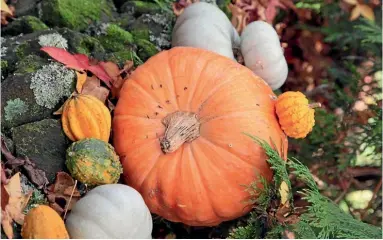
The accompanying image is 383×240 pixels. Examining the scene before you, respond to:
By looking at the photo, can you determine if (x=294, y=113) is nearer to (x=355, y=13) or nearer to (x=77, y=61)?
(x=77, y=61)

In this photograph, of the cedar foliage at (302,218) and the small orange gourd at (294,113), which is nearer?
the cedar foliage at (302,218)

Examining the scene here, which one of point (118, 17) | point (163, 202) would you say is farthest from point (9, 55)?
point (163, 202)

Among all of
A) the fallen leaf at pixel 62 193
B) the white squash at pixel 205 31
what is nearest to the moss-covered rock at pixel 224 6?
the white squash at pixel 205 31

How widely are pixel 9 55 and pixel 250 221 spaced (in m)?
1.08

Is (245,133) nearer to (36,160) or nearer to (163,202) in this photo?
(163,202)

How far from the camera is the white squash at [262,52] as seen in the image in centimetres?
247

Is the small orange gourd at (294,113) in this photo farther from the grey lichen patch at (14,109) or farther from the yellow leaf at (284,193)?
the grey lichen patch at (14,109)

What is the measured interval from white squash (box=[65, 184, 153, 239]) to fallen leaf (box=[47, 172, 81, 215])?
0.09 meters

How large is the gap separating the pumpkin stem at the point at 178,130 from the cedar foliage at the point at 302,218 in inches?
8.6

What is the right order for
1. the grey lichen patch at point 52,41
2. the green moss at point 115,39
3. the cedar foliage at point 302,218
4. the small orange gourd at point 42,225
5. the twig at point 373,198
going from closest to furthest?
the small orange gourd at point 42,225 < the cedar foliage at point 302,218 < the grey lichen patch at point 52,41 < the green moss at point 115,39 < the twig at point 373,198

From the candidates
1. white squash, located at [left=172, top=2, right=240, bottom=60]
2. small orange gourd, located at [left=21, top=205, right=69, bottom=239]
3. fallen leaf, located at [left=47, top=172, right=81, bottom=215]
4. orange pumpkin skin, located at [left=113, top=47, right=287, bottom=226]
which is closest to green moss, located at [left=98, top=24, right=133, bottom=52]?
white squash, located at [left=172, top=2, right=240, bottom=60]

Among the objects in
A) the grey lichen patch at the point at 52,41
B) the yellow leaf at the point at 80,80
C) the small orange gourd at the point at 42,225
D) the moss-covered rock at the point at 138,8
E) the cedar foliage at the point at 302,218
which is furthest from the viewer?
the moss-covered rock at the point at 138,8

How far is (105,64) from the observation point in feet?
7.71

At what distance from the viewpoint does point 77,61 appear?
7.43ft
